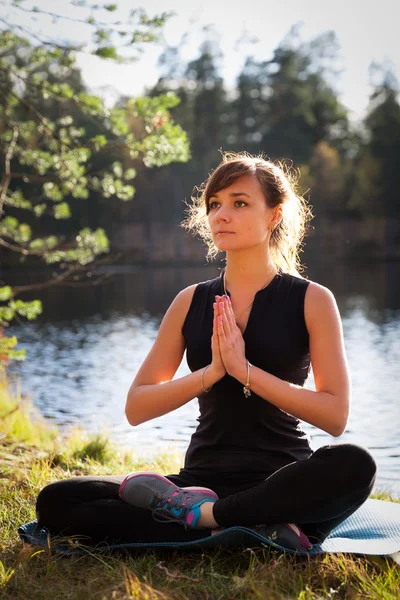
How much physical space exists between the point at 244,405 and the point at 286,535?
493 millimetres

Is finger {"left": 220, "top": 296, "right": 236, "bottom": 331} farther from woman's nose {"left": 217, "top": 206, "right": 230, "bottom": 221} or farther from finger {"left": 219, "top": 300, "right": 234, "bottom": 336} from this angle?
woman's nose {"left": 217, "top": 206, "right": 230, "bottom": 221}

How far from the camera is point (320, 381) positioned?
2.93m

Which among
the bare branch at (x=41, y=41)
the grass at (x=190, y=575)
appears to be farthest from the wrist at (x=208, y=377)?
the bare branch at (x=41, y=41)

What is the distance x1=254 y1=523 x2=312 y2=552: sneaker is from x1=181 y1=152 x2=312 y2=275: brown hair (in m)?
1.03

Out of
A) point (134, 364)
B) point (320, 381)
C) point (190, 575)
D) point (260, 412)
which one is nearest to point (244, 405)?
point (260, 412)

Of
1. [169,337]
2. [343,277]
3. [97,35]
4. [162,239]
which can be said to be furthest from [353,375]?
[162,239]

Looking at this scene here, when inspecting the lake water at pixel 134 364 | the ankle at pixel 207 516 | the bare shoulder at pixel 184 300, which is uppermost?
the bare shoulder at pixel 184 300

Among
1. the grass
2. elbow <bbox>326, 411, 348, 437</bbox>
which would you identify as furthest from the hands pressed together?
the grass

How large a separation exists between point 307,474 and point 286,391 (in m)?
0.30

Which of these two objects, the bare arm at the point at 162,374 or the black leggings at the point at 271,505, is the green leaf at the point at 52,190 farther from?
the black leggings at the point at 271,505

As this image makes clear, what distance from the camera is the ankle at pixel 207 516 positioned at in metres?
2.84

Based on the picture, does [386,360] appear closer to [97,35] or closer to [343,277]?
[97,35]

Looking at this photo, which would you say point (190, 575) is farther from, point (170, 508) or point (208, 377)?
point (208, 377)

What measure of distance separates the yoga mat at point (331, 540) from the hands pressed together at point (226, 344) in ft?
1.83
